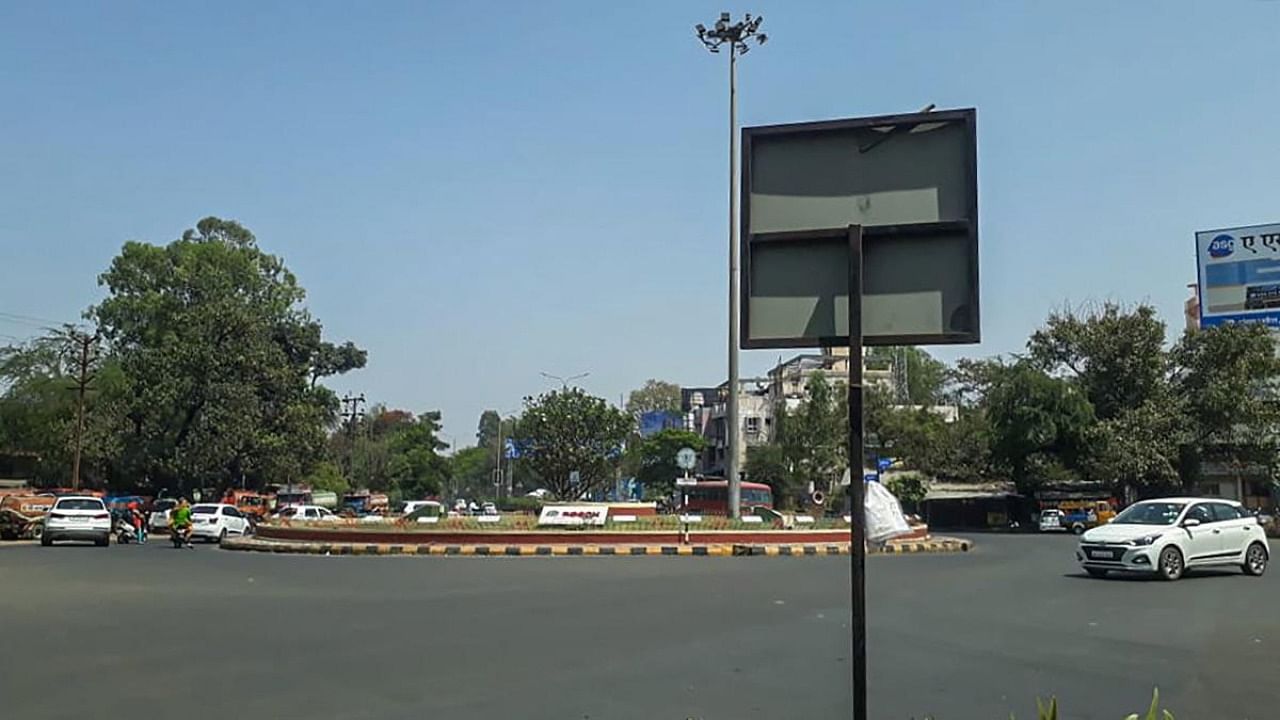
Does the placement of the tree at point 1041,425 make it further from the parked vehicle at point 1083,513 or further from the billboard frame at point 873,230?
the billboard frame at point 873,230

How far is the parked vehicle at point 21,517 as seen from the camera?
3728cm

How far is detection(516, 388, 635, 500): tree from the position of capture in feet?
178

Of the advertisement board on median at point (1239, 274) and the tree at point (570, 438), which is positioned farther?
the tree at point (570, 438)

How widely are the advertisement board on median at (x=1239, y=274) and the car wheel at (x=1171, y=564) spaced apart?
22.2m

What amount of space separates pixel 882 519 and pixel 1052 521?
159ft

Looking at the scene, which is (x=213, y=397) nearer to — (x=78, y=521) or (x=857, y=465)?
(x=78, y=521)

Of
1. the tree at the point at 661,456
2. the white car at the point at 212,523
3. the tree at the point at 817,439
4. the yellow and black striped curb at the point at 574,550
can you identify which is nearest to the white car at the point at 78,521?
the white car at the point at 212,523

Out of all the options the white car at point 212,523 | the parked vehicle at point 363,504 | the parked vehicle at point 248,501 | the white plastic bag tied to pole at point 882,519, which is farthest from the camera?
the parked vehicle at point 363,504

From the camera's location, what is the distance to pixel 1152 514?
20.5 metres

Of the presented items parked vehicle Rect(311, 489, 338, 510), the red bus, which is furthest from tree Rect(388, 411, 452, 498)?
the red bus

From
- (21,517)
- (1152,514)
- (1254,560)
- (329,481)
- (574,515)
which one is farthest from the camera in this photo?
(329,481)

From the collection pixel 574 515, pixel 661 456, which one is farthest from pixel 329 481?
pixel 574 515

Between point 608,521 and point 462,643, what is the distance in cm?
2013

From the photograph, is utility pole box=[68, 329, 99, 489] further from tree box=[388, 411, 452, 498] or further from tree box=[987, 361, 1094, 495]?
tree box=[987, 361, 1094, 495]
